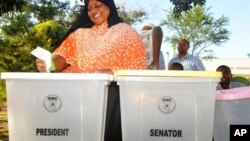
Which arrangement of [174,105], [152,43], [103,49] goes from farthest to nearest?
[152,43]
[103,49]
[174,105]

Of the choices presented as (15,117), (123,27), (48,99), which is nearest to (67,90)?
(48,99)

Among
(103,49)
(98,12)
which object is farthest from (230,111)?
(98,12)

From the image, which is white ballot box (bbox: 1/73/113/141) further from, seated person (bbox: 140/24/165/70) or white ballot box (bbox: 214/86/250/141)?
seated person (bbox: 140/24/165/70)

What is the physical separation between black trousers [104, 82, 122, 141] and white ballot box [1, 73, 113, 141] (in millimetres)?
271

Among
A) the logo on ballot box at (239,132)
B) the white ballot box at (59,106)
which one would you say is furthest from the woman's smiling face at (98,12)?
the logo on ballot box at (239,132)

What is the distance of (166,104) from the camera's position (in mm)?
2365

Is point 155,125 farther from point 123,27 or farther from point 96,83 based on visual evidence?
point 123,27

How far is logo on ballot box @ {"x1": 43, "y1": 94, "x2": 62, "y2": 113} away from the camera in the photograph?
7.84ft

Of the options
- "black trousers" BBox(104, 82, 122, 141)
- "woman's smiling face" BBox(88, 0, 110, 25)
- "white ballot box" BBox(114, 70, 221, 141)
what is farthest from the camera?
"woman's smiling face" BBox(88, 0, 110, 25)

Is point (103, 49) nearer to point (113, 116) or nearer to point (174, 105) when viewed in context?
point (113, 116)

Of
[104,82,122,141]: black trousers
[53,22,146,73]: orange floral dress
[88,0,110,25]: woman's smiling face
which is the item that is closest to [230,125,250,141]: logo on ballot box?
[104,82,122,141]: black trousers

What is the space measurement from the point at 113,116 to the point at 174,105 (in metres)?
0.55

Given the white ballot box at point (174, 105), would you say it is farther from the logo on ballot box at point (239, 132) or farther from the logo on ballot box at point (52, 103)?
the logo on ballot box at point (52, 103)

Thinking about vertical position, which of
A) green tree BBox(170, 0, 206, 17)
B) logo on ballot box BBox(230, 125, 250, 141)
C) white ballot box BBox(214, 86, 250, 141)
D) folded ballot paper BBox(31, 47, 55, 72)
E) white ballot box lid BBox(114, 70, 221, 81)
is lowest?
logo on ballot box BBox(230, 125, 250, 141)
